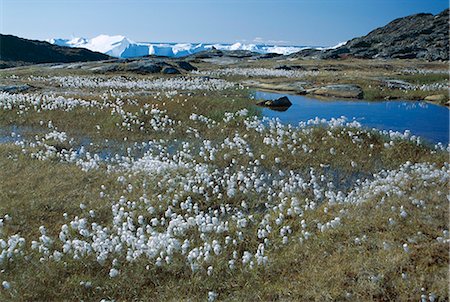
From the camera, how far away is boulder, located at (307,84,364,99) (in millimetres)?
29844

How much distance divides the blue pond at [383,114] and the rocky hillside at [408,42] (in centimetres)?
6487

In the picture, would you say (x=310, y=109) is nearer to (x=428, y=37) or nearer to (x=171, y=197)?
(x=171, y=197)

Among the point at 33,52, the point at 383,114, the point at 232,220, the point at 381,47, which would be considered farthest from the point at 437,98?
the point at 33,52

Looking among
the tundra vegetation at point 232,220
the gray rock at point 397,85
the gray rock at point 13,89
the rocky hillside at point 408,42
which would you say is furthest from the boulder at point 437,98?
the rocky hillside at point 408,42

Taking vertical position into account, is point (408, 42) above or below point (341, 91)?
above

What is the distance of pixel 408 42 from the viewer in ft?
374

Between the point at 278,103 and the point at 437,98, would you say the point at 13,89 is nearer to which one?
the point at 278,103

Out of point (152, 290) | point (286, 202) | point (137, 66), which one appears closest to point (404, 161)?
point (286, 202)

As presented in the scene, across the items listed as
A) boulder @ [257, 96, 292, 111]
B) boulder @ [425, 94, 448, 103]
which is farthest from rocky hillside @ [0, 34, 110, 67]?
boulder @ [425, 94, 448, 103]

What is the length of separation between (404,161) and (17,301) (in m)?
11.8

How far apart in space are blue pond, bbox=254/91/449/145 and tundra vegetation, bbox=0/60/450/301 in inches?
203

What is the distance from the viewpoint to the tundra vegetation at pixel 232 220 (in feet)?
23.6

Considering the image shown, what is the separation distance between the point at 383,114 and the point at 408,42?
104 meters

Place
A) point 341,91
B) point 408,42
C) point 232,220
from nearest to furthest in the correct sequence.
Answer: point 232,220
point 341,91
point 408,42
